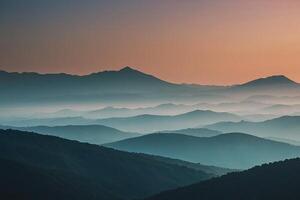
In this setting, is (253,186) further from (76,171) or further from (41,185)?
(76,171)

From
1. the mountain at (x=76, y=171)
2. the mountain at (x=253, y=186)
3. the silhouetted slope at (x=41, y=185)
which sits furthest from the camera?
the mountain at (x=76, y=171)

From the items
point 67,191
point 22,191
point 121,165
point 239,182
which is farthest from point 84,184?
point 239,182

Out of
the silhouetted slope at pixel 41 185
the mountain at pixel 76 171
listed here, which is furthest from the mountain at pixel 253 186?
the mountain at pixel 76 171

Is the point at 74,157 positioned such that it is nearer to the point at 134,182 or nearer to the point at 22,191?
the point at 134,182

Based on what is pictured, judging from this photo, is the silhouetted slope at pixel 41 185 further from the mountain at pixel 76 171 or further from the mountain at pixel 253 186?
the mountain at pixel 253 186

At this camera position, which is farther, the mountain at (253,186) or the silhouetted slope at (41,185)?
the silhouetted slope at (41,185)

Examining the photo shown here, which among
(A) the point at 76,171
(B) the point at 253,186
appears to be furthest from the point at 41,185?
(B) the point at 253,186

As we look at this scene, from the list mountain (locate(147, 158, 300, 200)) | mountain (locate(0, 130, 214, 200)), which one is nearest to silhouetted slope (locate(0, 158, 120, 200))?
mountain (locate(0, 130, 214, 200))
